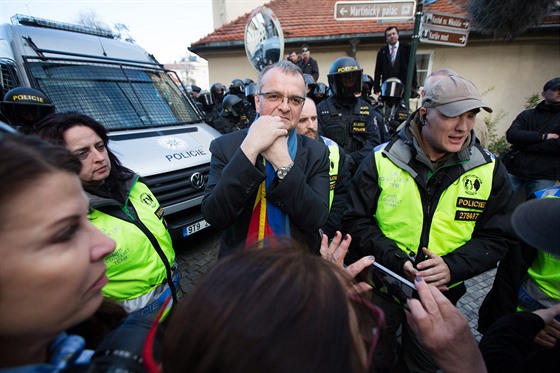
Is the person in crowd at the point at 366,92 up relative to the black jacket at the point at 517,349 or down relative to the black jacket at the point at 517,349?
up

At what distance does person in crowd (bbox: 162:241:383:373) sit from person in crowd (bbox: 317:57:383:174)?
3188 millimetres

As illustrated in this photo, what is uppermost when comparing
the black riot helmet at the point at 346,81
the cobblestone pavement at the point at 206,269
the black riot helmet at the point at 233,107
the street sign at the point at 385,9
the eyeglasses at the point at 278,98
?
the street sign at the point at 385,9

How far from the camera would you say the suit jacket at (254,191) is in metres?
1.40

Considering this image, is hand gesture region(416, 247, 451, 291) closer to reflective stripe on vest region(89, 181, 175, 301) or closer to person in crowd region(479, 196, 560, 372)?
person in crowd region(479, 196, 560, 372)

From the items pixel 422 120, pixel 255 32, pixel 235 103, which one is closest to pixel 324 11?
pixel 235 103

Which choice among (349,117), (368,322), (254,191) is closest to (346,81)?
(349,117)

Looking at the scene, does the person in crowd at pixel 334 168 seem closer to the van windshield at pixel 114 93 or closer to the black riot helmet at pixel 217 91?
the van windshield at pixel 114 93

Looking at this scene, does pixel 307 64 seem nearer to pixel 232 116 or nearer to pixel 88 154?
pixel 232 116

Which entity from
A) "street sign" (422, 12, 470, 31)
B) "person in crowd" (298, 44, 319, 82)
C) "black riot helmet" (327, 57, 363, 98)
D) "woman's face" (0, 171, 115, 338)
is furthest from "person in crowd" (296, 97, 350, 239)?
"person in crowd" (298, 44, 319, 82)

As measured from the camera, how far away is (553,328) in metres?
1.25

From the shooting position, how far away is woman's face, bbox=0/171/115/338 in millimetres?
615

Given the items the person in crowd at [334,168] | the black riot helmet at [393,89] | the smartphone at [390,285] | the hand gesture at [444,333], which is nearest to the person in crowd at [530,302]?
the hand gesture at [444,333]

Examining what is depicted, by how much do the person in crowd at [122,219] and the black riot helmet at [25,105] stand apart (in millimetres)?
1681

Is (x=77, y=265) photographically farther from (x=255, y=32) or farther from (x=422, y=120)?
(x=255, y=32)
